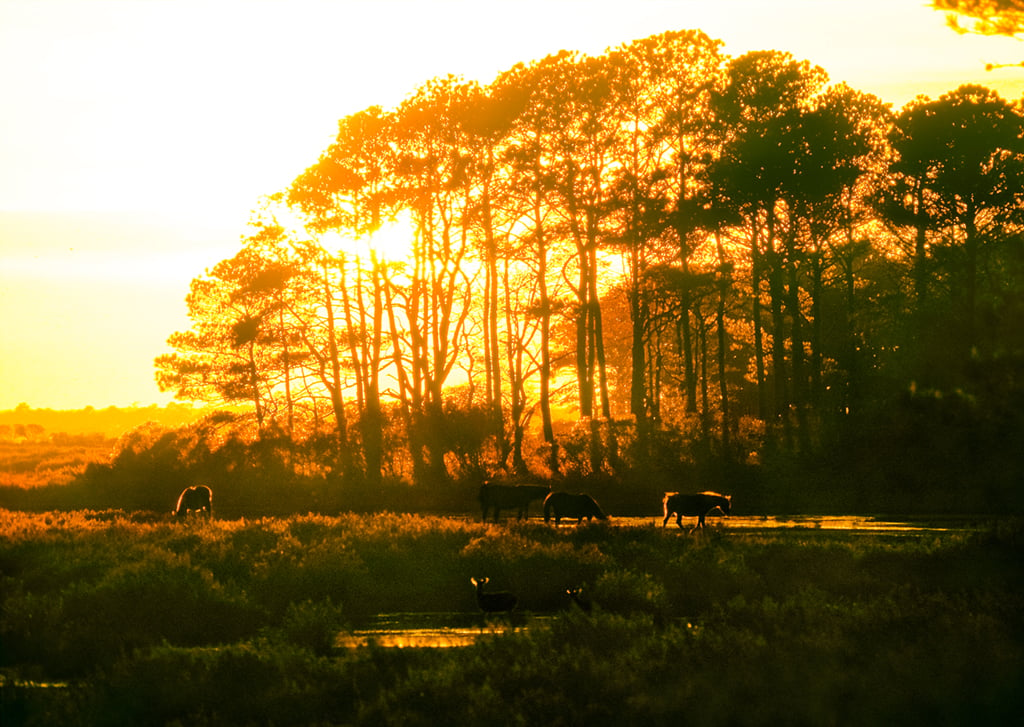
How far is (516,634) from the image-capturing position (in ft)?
66.8

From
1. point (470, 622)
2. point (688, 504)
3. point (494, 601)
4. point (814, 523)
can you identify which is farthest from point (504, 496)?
point (470, 622)

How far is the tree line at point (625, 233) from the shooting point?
1908 inches

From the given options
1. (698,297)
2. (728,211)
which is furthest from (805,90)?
(698,297)

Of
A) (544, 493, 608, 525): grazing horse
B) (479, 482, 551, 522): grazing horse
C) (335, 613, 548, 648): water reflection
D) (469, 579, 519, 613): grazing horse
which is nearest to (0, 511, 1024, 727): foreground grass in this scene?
(335, 613, 548, 648): water reflection

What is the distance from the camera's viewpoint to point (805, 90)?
1953 inches

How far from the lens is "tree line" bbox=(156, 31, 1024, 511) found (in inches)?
1908

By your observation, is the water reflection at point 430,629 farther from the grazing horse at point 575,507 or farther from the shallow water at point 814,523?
the grazing horse at point 575,507

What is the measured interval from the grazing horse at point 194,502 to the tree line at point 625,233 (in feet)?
38.8

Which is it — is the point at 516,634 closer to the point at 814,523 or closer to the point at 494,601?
the point at 494,601

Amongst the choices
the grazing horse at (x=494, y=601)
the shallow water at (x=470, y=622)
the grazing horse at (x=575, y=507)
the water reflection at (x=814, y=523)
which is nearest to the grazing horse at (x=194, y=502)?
the grazing horse at (x=575, y=507)

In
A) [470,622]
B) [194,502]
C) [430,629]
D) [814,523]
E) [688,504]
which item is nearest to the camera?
[430,629]

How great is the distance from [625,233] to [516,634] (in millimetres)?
31816

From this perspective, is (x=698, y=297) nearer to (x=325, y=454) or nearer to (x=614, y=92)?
(x=614, y=92)

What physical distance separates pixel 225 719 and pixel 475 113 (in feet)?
129
